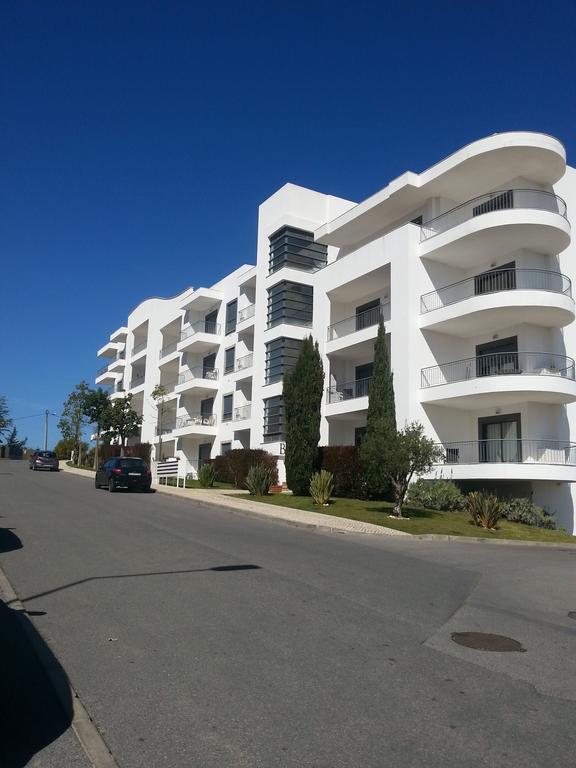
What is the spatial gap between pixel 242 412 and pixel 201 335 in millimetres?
7430

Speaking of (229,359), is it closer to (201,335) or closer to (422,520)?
(201,335)

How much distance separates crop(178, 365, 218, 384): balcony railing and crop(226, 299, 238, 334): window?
3.20 metres

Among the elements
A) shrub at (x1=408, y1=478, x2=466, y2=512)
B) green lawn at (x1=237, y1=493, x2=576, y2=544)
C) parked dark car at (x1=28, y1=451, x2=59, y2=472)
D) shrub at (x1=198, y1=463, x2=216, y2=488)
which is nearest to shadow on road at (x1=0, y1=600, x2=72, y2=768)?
green lawn at (x1=237, y1=493, x2=576, y2=544)

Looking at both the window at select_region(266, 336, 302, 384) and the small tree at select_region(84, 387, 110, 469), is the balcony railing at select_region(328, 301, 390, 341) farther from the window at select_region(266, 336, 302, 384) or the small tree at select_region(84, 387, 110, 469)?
the small tree at select_region(84, 387, 110, 469)

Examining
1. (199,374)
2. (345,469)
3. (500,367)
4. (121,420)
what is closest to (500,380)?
(500,367)

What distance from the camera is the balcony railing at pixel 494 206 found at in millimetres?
26500

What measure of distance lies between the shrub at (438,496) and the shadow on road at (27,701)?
63.6 feet

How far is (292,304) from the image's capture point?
36906 millimetres

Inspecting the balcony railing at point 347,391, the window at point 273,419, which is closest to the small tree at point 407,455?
the balcony railing at point 347,391

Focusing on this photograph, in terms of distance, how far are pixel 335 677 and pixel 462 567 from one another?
24.1 ft

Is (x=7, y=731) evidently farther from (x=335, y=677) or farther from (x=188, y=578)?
(x=188, y=578)

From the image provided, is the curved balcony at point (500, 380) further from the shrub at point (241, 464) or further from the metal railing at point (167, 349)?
the metal railing at point (167, 349)

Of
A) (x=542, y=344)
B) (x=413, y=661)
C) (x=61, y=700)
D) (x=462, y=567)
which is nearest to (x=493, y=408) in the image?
(x=542, y=344)

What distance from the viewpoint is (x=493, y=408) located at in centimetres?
2714
